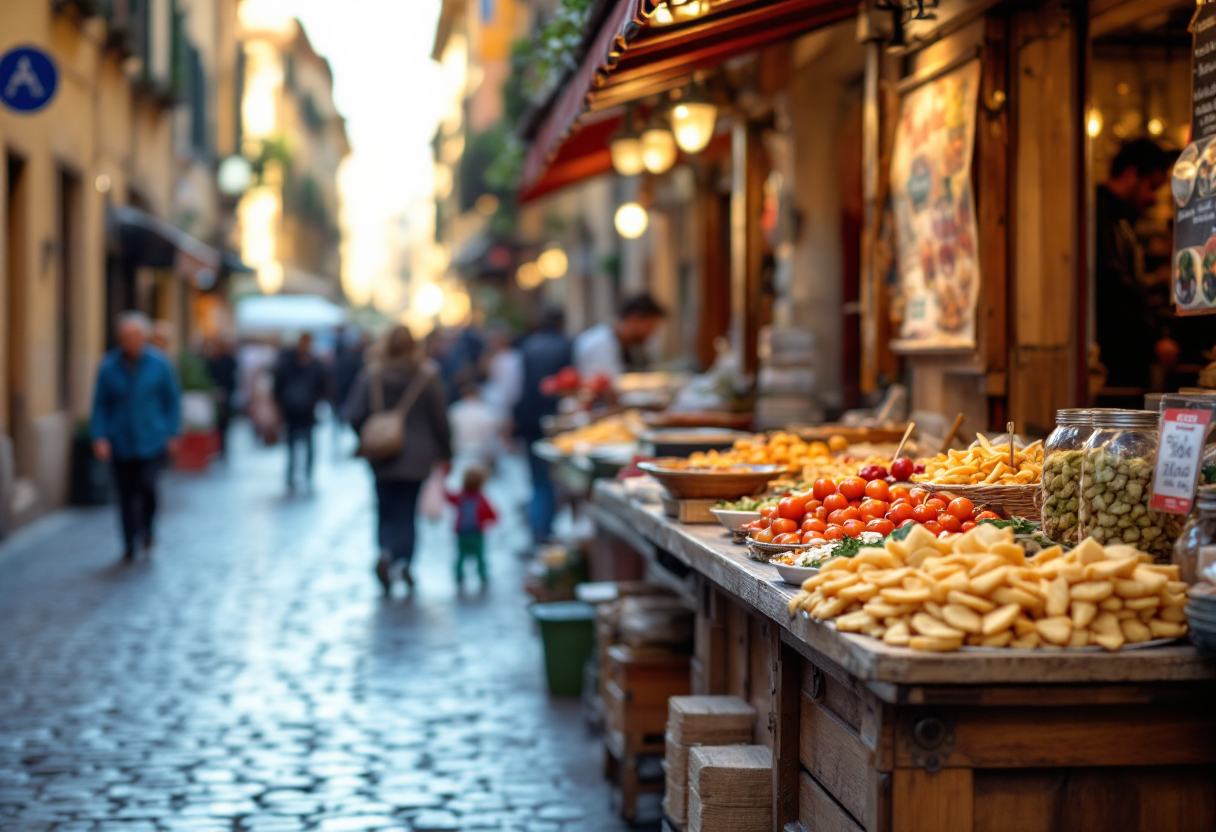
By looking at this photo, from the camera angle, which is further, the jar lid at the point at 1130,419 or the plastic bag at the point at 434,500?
the plastic bag at the point at 434,500

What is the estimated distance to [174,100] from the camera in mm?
22703

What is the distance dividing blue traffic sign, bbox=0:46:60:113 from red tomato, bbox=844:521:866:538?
25.2 ft

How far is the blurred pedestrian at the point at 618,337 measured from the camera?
12.7 m

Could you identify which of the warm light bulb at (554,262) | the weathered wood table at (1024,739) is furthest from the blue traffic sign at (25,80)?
the warm light bulb at (554,262)

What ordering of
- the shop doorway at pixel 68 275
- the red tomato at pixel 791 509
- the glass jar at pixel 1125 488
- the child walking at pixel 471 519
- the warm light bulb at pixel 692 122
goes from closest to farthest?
1. the glass jar at pixel 1125 488
2. the red tomato at pixel 791 509
3. the warm light bulb at pixel 692 122
4. the child walking at pixel 471 519
5. the shop doorway at pixel 68 275

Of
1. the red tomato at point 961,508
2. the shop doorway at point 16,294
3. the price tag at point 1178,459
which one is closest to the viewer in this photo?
the price tag at point 1178,459

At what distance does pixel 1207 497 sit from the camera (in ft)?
9.95

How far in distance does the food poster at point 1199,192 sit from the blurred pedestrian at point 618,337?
819 centimetres

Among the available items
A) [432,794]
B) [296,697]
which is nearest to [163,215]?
[296,697]

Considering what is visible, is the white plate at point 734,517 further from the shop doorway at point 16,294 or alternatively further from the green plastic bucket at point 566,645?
the shop doorway at point 16,294

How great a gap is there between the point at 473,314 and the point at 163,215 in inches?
1129

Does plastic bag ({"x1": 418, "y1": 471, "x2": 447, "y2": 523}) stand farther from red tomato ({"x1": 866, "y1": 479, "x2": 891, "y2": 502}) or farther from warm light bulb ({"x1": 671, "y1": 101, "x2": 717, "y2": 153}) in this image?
red tomato ({"x1": 866, "y1": 479, "x2": 891, "y2": 502})

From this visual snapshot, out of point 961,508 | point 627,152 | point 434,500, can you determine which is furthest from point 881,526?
point 434,500

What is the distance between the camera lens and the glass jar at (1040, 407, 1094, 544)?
366 cm
